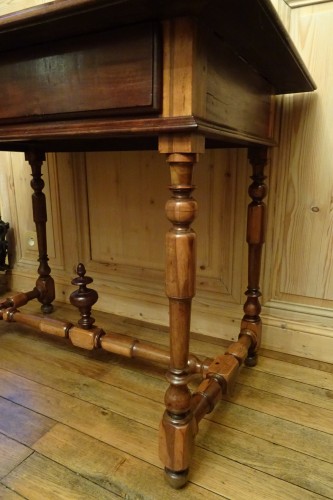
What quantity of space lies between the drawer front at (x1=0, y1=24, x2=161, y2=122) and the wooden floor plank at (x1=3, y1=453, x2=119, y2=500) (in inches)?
26.4

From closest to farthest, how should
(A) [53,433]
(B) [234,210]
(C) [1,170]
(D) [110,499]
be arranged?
(D) [110,499]
(A) [53,433]
(B) [234,210]
(C) [1,170]

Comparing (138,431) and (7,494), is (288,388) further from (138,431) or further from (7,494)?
(7,494)

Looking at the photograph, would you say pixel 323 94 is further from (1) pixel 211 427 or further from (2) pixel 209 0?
(1) pixel 211 427

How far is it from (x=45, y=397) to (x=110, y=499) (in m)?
0.37

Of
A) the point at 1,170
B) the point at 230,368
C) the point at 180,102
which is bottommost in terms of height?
the point at 230,368

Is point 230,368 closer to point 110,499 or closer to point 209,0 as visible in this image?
point 110,499

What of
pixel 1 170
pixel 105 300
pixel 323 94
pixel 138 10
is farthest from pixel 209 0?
pixel 1 170

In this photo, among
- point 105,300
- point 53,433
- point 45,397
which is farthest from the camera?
point 105,300

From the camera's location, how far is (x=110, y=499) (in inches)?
25.3

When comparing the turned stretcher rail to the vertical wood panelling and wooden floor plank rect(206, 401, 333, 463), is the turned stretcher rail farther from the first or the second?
the vertical wood panelling

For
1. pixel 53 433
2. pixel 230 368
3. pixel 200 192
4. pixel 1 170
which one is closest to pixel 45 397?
pixel 53 433

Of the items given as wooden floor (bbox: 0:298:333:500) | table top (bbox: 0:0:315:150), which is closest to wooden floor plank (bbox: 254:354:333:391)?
wooden floor (bbox: 0:298:333:500)

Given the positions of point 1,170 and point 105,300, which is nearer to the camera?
point 105,300

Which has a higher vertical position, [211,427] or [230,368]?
[230,368]
